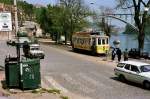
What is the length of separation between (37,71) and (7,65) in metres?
1.65

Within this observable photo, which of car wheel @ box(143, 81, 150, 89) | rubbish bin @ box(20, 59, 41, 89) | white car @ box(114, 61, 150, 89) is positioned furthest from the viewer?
white car @ box(114, 61, 150, 89)

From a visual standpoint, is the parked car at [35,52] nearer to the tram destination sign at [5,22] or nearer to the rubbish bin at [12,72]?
the tram destination sign at [5,22]

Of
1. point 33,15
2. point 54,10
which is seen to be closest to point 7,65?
point 54,10

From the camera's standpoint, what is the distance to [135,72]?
29766 mm

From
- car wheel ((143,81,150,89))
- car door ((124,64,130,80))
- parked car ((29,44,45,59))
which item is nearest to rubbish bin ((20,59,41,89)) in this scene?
car wheel ((143,81,150,89))

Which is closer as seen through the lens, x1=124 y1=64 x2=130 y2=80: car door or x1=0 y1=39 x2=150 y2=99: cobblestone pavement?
x1=0 y1=39 x2=150 y2=99: cobblestone pavement

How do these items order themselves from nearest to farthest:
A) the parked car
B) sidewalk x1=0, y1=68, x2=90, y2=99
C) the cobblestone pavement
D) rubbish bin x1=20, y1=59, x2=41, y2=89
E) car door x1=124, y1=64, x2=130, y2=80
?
sidewalk x1=0, y1=68, x2=90, y2=99
rubbish bin x1=20, y1=59, x2=41, y2=89
the cobblestone pavement
car door x1=124, y1=64, x2=130, y2=80
the parked car

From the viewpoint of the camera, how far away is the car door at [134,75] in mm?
29203

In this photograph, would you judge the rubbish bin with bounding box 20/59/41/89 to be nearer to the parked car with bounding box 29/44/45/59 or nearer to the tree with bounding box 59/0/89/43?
the parked car with bounding box 29/44/45/59

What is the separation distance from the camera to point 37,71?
25016 mm

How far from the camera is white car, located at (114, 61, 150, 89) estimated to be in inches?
1123

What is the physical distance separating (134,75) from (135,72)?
21cm

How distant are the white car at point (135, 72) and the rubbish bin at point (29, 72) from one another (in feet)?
23.5

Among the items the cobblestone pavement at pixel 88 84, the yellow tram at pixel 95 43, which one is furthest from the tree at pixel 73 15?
the cobblestone pavement at pixel 88 84
